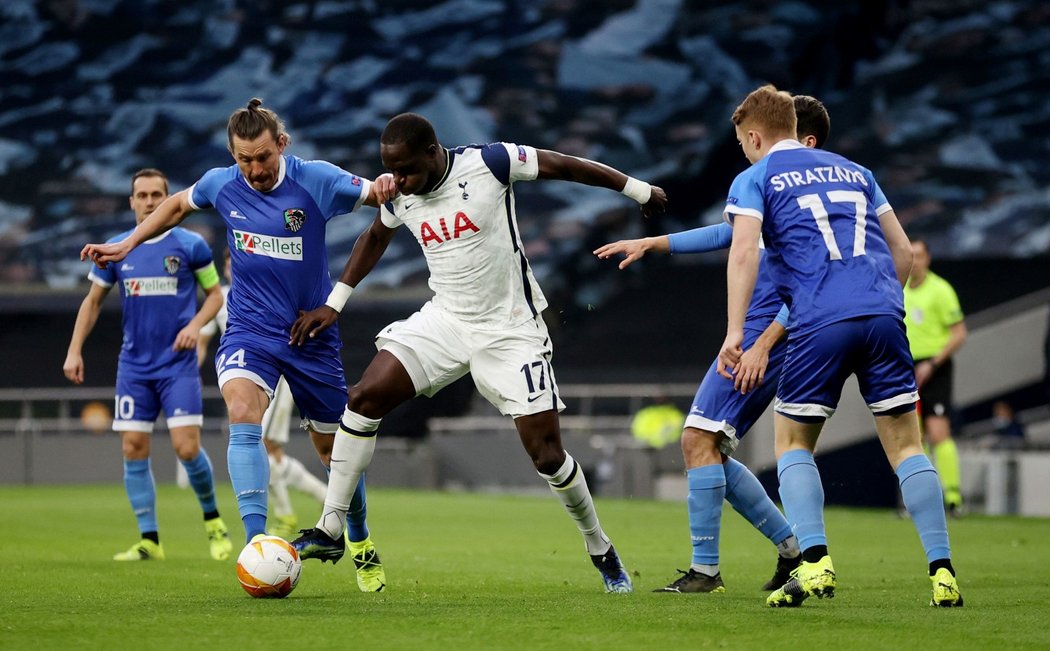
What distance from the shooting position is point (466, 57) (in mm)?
28812

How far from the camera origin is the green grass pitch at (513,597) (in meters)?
5.11

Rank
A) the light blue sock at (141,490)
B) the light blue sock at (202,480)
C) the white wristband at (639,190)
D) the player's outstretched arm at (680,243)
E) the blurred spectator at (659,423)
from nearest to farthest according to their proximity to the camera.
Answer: the player's outstretched arm at (680,243), the white wristband at (639,190), the light blue sock at (141,490), the light blue sock at (202,480), the blurred spectator at (659,423)

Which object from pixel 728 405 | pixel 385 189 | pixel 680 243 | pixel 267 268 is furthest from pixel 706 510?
pixel 267 268

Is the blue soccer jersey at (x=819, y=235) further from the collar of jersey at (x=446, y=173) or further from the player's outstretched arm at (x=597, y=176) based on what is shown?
the collar of jersey at (x=446, y=173)

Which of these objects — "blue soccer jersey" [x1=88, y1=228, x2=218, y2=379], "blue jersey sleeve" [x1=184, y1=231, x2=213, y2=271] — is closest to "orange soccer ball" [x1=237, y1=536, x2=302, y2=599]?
"blue soccer jersey" [x1=88, y1=228, x2=218, y2=379]

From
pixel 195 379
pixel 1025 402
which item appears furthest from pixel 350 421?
pixel 1025 402

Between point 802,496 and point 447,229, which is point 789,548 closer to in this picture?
point 802,496

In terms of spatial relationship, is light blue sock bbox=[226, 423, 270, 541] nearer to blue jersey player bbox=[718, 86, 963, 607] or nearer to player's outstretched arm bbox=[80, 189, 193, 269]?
player's outstretched arm bbox=[80, 189, 193, 269]

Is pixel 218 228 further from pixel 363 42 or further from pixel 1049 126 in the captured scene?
pixel 1049 126

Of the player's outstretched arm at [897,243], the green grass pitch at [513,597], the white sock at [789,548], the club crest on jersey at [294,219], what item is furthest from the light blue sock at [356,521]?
the player's outstretched arm at [897,243]

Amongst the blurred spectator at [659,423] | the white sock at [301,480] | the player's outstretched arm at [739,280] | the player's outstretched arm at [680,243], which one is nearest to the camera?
the player's outstretched arm at [739,280]

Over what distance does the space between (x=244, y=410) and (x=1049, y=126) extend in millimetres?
23410

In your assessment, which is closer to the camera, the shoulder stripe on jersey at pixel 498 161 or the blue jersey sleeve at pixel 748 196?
the blue jersey sleeve at pixel 748 196

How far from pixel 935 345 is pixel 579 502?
7.39 metres
